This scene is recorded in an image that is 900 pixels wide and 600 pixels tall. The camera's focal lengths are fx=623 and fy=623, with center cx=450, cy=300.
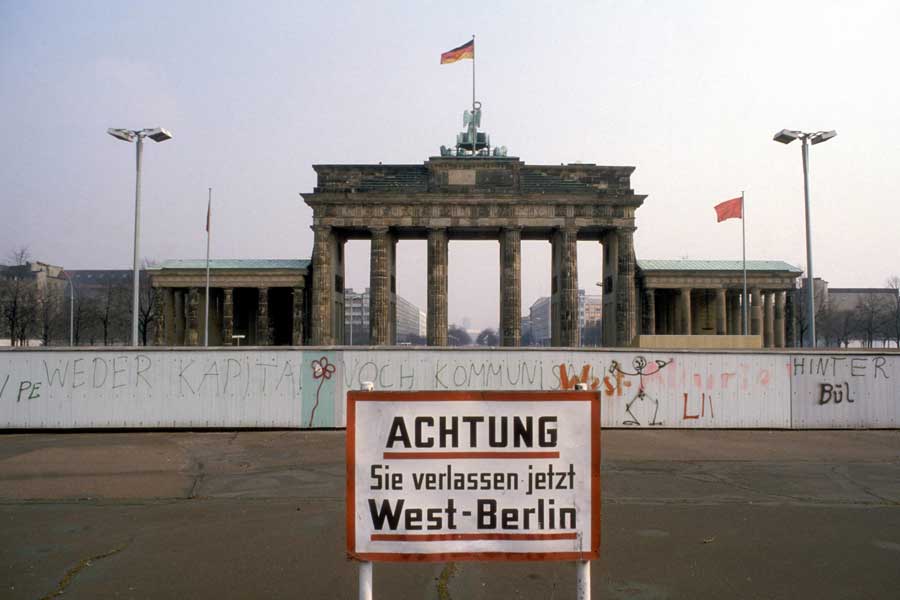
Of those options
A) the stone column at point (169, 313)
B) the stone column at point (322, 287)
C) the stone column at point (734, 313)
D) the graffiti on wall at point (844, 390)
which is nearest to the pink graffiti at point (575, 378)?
the graffiti on wall at point (844, 390)

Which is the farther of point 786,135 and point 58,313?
point 58,313

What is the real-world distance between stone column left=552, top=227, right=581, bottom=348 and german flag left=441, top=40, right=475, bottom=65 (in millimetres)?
15561

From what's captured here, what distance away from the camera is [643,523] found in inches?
297

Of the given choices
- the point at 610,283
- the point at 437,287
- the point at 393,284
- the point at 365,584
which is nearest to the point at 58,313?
the point at 393,284

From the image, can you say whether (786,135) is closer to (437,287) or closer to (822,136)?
(822,136)

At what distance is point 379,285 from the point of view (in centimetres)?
5119

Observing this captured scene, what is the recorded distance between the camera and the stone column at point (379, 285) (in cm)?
5112

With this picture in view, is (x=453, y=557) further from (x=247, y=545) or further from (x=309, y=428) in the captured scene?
(x=309, y=428)

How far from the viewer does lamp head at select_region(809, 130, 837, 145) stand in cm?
2167

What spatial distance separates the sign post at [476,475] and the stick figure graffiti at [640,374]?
40.2 ft

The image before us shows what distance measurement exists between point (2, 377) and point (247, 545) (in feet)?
37.7

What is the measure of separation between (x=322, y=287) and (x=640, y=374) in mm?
39086

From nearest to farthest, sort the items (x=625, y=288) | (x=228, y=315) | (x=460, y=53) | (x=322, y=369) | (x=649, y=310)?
(x=322, y=369)
(x=460, y=53)
(x=625, y=288)
(x=228, y=315)
(x=649, y=310)

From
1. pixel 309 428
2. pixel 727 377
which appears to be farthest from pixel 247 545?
pixel 727 377
